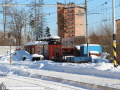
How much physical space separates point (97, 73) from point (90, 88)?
18.7 ft

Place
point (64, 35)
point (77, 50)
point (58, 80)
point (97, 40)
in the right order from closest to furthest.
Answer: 1. point (58, 80)
2. point (77, 50)
3. point (97, 40)
4. point (64, 35)

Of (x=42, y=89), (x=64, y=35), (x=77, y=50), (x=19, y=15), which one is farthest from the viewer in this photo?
(x=64, y=35)

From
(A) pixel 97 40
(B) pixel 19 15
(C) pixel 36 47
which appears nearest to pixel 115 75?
(C) pixel 36 47

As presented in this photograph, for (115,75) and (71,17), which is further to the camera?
(71,17)

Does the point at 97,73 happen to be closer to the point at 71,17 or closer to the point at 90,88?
the point at 90,88

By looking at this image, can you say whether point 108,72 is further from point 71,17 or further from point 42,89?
point 71,17

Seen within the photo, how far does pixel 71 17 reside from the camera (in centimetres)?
10831

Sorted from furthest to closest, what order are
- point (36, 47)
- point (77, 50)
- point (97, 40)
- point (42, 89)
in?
point (97, 40)
point (36, 47)
point (77, 50)
point (42, 89)

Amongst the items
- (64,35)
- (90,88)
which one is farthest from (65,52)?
(64,35)

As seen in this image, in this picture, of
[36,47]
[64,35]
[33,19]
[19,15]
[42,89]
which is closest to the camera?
[42,89]

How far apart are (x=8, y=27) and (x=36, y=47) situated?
2904 cm

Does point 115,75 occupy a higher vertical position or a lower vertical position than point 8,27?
lower

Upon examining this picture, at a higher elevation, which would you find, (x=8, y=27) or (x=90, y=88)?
(x=8, y=27)

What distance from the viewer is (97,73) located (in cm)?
1662
